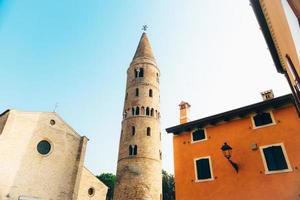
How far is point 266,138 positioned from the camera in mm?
10938

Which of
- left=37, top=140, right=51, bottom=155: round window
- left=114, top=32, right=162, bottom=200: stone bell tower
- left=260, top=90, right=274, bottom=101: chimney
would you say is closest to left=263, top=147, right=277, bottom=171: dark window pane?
left=260, top=90, right=274, bottom=101: chimney

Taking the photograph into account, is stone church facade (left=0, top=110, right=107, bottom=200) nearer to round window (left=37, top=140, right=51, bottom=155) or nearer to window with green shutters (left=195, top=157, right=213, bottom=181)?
round window (left=37, top=140, right=51, bottom=155)

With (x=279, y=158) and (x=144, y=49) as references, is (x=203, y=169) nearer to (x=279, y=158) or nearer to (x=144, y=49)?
(x=279, y=158)

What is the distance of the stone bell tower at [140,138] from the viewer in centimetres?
2203

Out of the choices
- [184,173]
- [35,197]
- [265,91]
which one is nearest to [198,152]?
[184,173]

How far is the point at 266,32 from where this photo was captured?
833cm

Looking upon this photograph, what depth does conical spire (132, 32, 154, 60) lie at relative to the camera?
1277 inches

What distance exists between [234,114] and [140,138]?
1373 centimetres

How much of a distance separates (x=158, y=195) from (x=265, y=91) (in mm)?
15234

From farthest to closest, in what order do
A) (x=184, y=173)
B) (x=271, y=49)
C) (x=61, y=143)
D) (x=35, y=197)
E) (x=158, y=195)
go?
1. (x=158, y=195)
2. (x=61, y=143)
3. (x=35, y=197)
4. (x=184, y=173)
5. (x=271, y=49)

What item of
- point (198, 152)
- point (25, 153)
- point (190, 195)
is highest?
point (25, 153)

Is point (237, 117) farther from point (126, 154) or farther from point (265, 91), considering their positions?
point (126, 154)

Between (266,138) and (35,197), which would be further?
(35,197)

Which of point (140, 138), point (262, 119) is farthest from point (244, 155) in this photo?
point (140, 138)
